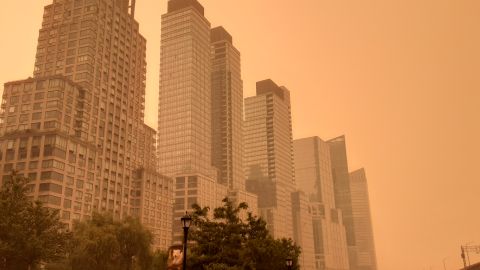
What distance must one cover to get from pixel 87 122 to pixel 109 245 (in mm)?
86905

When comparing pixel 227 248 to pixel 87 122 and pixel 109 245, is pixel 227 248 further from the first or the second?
pixel 87 122

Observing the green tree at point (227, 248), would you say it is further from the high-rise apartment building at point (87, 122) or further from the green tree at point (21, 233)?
the high-rise apartment building at point (87, 122)

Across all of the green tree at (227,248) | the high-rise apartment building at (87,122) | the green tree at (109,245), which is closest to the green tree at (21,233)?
the green tree at (109,245)

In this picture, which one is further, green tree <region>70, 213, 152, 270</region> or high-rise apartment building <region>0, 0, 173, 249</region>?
high-rise apartment building <region>0, 0, 173, 249</region>

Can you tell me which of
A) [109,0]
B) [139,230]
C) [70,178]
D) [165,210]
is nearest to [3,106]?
[70,178]

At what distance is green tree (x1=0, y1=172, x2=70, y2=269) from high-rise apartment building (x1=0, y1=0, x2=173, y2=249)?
6805 centimetres

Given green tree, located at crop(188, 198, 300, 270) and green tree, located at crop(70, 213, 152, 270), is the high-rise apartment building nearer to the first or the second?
green tree, located at crop(70, 213, 152, 270)

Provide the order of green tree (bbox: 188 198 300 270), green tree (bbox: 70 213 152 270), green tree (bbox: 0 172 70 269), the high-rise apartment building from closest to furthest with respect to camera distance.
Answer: green tree (bbox: 188 198 300 270), green tree (bbox: 0 172 70 269), green tree (bbox: 70 213 152 270), the high-rise apartment building

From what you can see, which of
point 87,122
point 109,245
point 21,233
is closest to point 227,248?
point 21,233

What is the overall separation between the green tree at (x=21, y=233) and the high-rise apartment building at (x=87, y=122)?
6805 centimetres

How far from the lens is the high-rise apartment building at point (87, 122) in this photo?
119562mm

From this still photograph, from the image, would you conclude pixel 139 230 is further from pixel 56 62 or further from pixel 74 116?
pixel 56 62

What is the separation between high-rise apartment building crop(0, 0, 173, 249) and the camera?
119562 millimetres

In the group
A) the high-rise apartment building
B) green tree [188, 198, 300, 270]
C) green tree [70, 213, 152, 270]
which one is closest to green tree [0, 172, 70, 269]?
green tree [70, 213, 152, 270]
